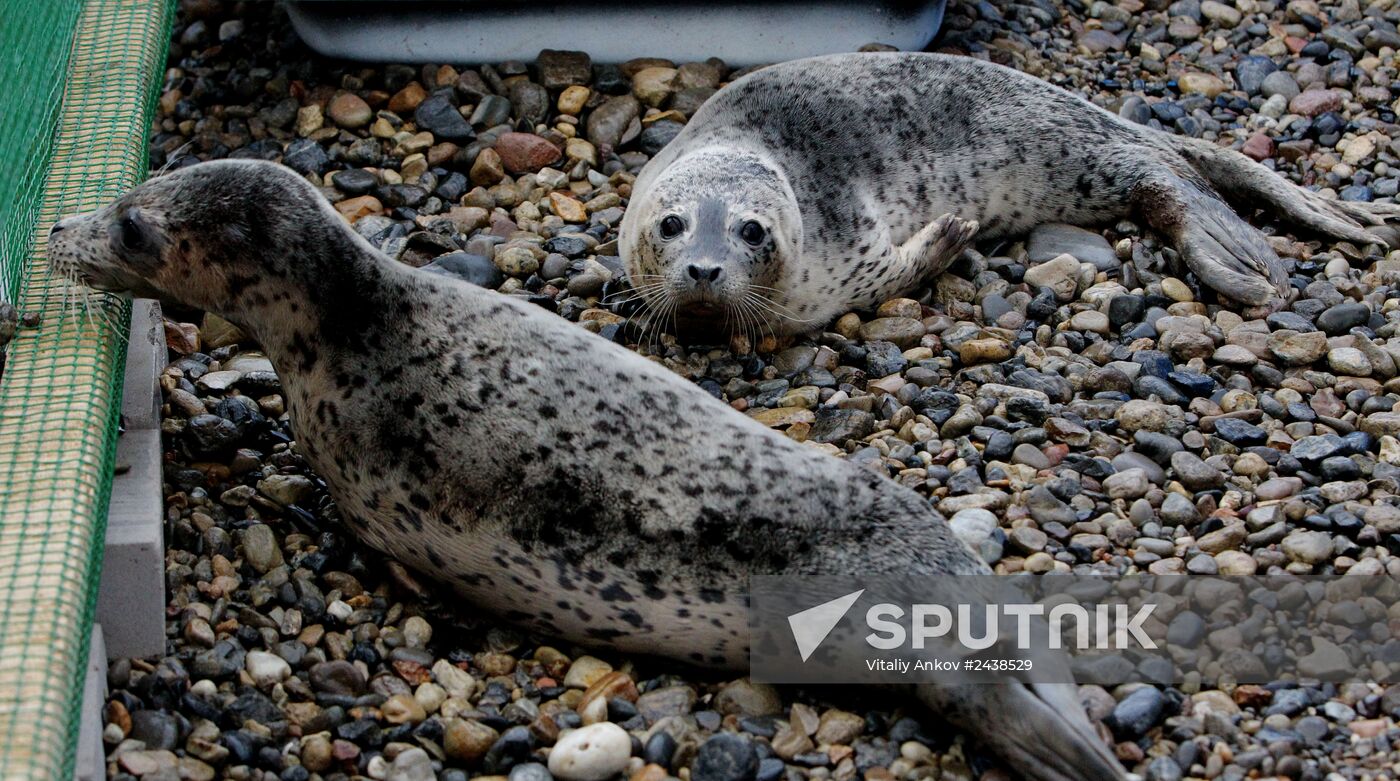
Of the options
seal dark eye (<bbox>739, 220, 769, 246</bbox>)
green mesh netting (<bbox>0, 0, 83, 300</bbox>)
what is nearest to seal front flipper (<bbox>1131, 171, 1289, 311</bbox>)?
seal dark eye (<bbox>739, 220, 769, 246</bbox>)

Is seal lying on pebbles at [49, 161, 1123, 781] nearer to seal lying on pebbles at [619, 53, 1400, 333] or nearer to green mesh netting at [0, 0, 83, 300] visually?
green mesh netting at [0, 0, 83, 300]

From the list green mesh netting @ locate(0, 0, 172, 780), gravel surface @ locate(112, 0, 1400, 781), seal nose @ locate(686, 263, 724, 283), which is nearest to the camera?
green mesh netting @ locate(0, 0, 172, 780)

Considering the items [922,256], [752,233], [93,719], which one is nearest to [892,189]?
[922,256]

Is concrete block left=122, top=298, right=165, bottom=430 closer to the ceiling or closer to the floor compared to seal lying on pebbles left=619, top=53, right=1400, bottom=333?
closer to the floor

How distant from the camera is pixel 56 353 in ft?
15.2

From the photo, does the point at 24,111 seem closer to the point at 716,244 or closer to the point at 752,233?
the point at 716,244

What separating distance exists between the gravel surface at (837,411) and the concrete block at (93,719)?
2.7 inches

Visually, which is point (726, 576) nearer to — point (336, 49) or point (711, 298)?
point (711, 298)

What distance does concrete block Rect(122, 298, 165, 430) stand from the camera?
5.01 metres

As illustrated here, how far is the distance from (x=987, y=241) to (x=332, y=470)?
3.19 metres

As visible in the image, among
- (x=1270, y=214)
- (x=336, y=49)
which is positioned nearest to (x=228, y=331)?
(x=336, y=49)

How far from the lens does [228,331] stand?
5.98 meters

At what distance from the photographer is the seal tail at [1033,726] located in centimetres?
390

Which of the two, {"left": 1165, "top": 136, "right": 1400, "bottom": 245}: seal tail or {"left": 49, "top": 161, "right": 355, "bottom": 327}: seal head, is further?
{"left": 1165, "top": 136, "right": 1400, "bottom": 245}: seal tail
